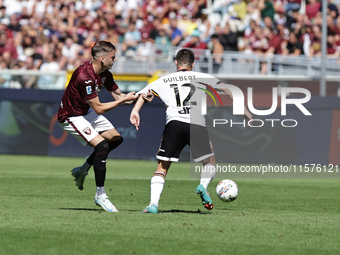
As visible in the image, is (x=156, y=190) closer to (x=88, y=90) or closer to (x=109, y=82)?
(x=88, y=90)

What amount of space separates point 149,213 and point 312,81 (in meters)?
13.7

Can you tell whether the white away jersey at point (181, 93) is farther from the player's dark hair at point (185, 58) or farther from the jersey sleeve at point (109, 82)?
the jersey sleeve at point (109, 82)

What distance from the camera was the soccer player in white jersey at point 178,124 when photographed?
7.08 m

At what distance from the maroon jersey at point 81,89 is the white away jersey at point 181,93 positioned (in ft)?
2.23

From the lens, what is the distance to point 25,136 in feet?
56.3

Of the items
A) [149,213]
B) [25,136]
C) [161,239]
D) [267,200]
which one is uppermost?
[161,239]

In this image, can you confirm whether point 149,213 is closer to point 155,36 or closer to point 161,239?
point 161,239

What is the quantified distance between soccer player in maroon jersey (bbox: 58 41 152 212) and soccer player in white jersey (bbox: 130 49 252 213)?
27 cm

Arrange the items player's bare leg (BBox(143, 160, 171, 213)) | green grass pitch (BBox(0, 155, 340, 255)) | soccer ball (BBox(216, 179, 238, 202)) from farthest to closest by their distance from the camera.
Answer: soccer ball (BBox(216, 179, 238, 202)) → player's bare leg (BBox(143, 160, 171, 213)) → green grass pitch (BBox(0, 155, 340, 255))

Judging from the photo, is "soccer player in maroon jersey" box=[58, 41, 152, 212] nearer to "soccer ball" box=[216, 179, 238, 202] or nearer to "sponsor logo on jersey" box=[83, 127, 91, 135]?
"sponsor logo on jersey" box=[83, 127, 91, 135]

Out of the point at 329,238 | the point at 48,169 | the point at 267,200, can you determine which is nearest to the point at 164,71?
the point at 48,169

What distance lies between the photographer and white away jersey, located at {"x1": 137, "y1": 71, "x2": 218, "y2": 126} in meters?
7.14

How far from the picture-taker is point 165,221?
6.36 metres

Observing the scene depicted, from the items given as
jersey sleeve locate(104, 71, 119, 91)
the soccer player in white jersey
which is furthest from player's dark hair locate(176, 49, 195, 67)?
jersey sleeve locate(104, 71, 119, 91)
